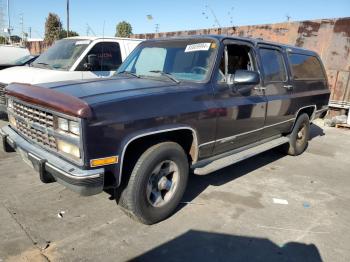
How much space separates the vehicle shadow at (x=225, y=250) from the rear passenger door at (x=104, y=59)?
461cm

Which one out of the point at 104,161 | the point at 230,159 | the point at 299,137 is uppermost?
the point at 104,161

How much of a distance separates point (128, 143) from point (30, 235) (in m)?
1.39

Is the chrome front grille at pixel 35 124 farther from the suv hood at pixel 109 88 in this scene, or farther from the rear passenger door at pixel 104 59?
the rear passenger door at pixel 104 59

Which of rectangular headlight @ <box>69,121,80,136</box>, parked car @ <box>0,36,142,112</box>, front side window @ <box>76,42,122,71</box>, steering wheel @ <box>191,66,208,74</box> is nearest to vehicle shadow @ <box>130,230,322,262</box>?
rectangular headlight @ <box>69,121,80,136</box>

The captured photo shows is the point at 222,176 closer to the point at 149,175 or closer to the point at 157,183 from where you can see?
the point at 157,183

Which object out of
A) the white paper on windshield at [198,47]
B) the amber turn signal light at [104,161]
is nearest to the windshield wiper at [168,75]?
the white paper on windshield at [198,47]

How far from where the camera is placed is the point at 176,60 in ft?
13.8

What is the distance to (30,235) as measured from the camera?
329cm

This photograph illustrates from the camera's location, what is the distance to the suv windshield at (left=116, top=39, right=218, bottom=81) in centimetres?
400

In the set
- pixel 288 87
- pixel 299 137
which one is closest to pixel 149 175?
pixel 288 87

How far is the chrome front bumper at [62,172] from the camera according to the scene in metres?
2.87

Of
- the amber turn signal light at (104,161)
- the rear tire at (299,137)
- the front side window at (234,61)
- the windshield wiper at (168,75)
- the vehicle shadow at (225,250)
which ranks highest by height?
the front side window at (234,61)

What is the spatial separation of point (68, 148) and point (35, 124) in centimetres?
64

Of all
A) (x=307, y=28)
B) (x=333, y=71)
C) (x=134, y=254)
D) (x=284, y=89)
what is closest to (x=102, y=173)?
(x=134, y=254)
